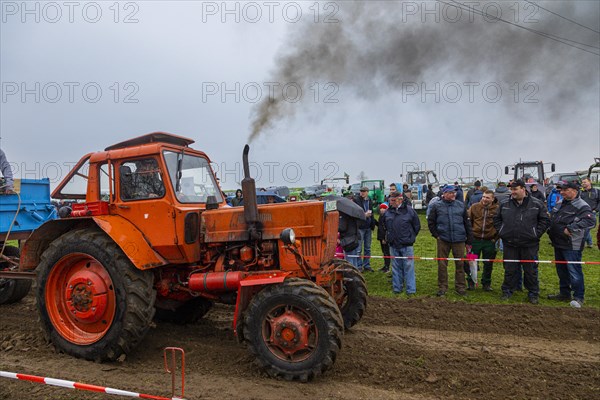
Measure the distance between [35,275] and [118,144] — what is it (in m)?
1.75

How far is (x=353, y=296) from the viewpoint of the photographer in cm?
527

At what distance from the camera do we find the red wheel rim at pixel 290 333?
3938mm

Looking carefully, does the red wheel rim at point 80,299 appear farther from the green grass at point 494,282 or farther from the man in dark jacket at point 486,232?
the man in dark jacket at point 486,232

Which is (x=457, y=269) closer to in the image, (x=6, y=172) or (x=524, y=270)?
(x=524, y=270)

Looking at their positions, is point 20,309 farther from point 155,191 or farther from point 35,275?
point 155,191

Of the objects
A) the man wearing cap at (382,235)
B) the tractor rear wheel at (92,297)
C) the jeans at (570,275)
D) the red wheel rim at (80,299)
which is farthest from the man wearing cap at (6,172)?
the jeans at (570,275)

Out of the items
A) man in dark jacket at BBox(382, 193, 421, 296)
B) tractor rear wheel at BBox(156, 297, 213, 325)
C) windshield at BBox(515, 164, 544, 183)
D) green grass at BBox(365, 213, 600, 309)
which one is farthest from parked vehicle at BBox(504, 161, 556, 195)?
tractor rear wheel at BBox(156, 297, 213, 325)

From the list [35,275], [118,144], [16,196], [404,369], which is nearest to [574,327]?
[404,369]

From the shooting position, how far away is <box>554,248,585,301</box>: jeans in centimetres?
654

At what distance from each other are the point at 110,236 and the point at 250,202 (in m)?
1.51

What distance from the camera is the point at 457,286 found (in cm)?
737

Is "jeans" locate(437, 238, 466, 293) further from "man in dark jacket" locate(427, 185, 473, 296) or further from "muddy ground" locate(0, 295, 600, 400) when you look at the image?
"muddy ground" locate(0, 295, 600, 400)

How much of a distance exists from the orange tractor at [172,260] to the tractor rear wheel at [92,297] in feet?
0.04

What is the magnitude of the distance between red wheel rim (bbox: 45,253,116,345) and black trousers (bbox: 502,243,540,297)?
18.8 ft
